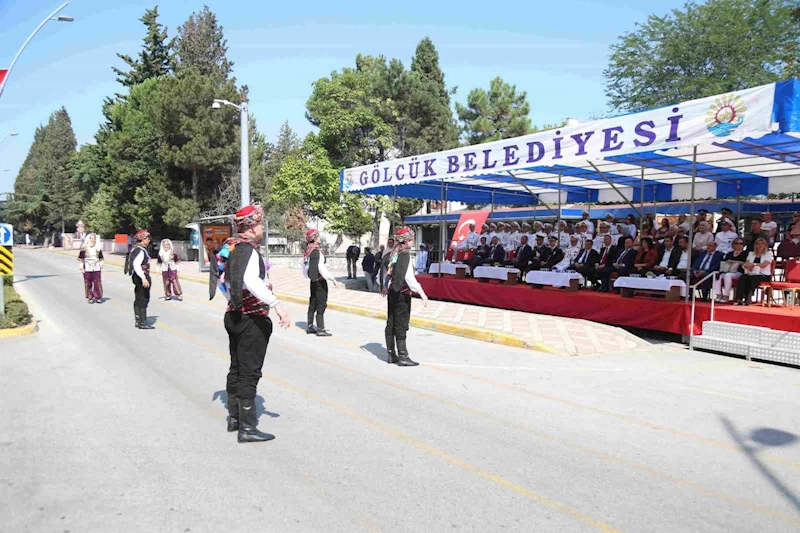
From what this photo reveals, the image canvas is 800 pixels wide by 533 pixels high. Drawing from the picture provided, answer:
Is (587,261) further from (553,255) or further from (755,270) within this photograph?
(755,270)

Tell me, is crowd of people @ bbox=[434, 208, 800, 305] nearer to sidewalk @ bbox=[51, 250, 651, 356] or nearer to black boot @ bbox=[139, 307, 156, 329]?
sidewalk @ bbox=[51, 250, 651, 356]

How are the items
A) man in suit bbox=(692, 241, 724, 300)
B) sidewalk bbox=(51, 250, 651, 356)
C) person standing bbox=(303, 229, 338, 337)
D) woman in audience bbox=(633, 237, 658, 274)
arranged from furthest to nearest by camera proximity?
woman in audience bbox=(633, 237, 658, 274) → man in suit bbox=(692, 241, 724, 300) → person standing bbox=(303, 229, 338, 337) → sidewalk bbox=(51, 250, 651, 356)

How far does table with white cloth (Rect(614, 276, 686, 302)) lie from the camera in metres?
10.8

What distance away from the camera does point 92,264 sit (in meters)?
15.6

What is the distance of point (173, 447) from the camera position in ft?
15.9

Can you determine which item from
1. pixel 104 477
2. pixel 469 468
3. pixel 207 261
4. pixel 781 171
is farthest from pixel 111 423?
pixel 207 261

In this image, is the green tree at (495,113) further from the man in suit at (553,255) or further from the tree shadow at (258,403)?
the tree shadow at (258,403)

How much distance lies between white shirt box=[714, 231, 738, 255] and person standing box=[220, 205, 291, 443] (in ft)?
31.8

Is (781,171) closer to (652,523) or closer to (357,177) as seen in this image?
(357,177)

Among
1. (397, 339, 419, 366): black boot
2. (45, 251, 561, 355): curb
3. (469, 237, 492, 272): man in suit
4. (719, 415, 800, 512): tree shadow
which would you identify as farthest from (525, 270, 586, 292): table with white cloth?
(719, 415, 800, 512): tree shadow

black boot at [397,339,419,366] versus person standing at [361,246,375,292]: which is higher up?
person standing at [361,246,375,292]

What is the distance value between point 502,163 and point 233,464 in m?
10.3

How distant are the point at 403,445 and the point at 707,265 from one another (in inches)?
343

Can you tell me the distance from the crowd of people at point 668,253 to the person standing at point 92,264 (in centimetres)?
1029
